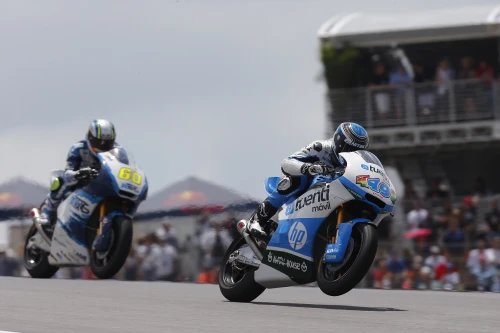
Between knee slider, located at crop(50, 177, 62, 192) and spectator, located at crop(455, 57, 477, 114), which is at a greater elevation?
knee slider, located at crop(50, 177, 62, 192)

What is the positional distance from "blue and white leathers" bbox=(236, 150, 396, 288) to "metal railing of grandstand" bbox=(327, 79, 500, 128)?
10320 mm

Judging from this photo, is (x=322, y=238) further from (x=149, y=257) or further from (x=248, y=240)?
(x=149, y=257)

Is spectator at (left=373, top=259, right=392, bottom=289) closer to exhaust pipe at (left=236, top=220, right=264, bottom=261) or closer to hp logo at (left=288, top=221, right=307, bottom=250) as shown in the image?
exhaust pipe at (left=236, top=220, right=264, bottom=261)

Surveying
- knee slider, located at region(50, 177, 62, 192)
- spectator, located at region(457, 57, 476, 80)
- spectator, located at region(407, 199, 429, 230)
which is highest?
knee slider, located at region(50, 177, 62, 192)

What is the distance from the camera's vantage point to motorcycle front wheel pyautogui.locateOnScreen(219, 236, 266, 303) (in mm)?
9109

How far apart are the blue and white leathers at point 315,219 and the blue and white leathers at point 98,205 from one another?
122 inches

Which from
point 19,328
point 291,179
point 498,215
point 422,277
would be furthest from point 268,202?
point 498,215

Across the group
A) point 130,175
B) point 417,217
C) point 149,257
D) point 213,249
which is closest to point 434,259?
point 417,217

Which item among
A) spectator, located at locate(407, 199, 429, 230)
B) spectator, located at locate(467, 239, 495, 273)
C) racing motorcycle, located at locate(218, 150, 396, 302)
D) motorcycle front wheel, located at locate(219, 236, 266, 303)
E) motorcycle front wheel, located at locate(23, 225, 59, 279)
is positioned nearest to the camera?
racing motorcycle, located at locate(218, 150, 396, 302)

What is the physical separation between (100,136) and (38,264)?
1937mm

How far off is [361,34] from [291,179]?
37.6 ft

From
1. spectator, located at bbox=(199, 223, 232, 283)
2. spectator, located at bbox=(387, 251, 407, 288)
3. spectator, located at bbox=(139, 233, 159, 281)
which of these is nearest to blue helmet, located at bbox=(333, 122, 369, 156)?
spectator, located at bbox=(387, 251, 407, 288)

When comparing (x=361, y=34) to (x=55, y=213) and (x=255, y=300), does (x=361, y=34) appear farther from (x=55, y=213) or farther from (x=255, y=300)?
(x=255, y=300)

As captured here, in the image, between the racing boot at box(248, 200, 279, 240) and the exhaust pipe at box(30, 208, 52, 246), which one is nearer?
the racing boot at box(248, 200, 279, 240)
